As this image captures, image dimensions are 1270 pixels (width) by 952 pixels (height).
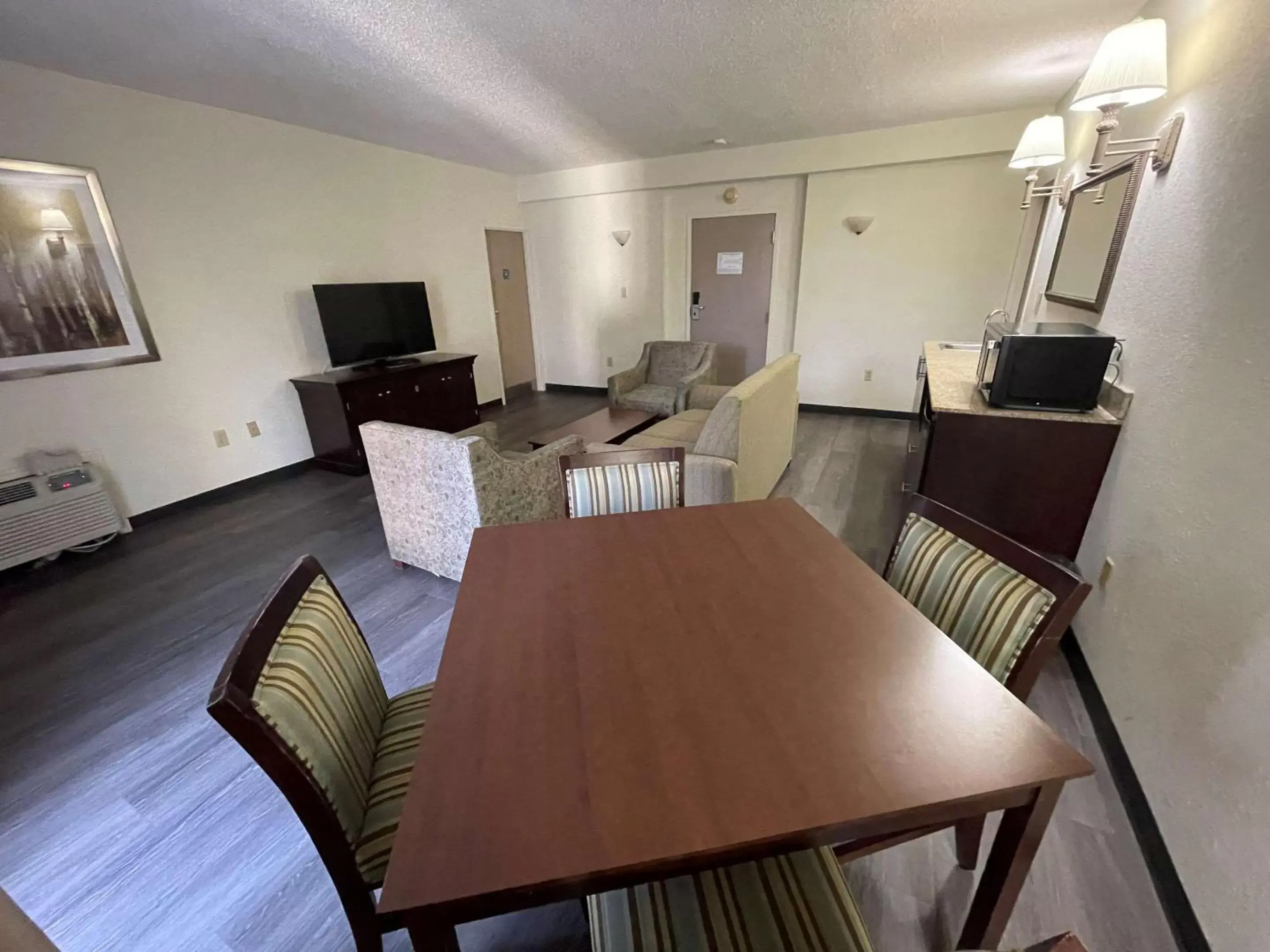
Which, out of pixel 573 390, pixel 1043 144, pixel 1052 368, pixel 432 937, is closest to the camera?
pixel 432 937

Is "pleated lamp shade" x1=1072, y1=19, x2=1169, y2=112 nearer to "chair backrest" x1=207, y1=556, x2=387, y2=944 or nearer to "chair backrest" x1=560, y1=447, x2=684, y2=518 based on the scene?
"chair backrest" x1=560, y1=447, x2=684, y2=518

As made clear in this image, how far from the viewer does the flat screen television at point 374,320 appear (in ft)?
12.9

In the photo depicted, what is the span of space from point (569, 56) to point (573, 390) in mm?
→ 4042

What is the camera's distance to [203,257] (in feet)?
10.9

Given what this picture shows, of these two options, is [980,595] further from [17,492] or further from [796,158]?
[796,158]

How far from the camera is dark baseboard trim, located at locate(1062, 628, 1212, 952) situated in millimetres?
1124

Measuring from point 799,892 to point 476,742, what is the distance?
553 millimetres

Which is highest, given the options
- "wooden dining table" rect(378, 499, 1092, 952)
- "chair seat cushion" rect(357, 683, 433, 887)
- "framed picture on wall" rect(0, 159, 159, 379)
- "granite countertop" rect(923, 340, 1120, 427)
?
"framed picture on wall" rect(0, 159, 159, 379)

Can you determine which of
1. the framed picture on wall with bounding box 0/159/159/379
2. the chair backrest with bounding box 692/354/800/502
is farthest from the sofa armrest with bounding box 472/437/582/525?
the framed picture on wall with bounding box 0/159/159/379

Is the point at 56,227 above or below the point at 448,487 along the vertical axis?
above

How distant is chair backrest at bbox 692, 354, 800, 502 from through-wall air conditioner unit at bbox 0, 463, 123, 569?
3.34 m

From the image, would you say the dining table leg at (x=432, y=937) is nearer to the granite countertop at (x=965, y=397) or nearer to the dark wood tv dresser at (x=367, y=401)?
the granite countertop at (x=965, y=397)

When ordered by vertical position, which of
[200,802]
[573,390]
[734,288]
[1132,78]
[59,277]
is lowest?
[200,802]

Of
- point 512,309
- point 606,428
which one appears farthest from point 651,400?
point 512,309
